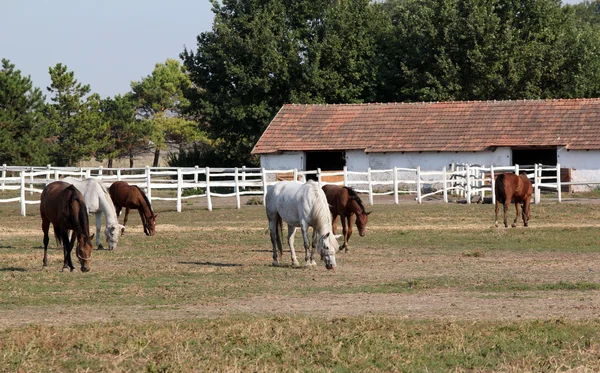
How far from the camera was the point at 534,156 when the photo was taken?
4859cm

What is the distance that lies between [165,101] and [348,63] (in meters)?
38.0

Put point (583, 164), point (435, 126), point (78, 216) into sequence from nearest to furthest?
point (78, 216) → point (583, 164) → point (435, 126)

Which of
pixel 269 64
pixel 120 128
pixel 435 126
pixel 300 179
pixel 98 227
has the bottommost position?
pixel 98 227

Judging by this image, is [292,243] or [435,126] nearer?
[292,243]

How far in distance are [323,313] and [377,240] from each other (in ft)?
34.3

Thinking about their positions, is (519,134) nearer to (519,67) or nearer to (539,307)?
(519,67)

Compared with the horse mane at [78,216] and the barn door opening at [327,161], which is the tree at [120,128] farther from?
the horse mane at [78,216]

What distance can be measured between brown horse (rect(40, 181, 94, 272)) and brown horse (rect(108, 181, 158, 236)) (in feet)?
20.8

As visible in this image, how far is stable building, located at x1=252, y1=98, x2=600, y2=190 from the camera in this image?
147 ft

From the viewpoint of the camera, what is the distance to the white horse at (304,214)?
54.4ft

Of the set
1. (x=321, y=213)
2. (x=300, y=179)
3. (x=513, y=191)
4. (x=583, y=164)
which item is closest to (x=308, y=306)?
(x=321, y=213)

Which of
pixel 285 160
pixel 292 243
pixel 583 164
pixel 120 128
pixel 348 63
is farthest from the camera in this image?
pixel 120 128

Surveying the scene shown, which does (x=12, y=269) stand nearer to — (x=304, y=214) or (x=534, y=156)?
(x=304, y=214)

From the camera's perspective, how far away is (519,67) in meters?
53.8
